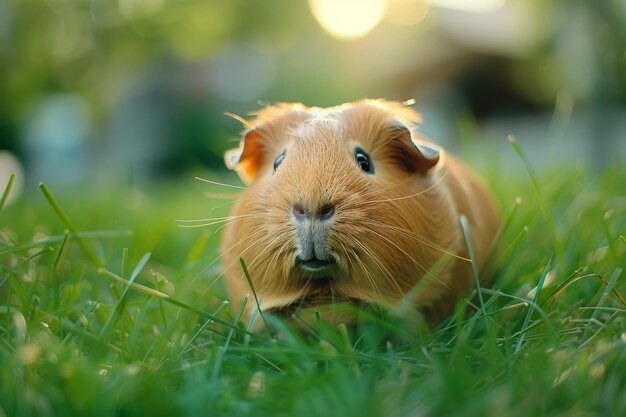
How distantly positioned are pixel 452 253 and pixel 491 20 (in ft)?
45.0

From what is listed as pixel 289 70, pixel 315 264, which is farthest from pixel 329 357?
pixel 289 70

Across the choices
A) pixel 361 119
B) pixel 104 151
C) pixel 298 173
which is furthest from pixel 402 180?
pixel 104 151

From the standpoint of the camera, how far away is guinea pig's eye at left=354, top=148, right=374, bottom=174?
2.05m

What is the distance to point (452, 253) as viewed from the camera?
212 centimetres

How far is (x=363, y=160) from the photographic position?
2.06 m

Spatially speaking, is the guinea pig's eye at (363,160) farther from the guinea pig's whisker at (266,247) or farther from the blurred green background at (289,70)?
the blurred green background at (289,70)

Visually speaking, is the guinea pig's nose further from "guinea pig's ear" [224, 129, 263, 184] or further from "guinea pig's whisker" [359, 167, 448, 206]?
"guinea pig's ear" [224, 129, 263, 184]

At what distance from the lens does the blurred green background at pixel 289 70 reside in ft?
24.1

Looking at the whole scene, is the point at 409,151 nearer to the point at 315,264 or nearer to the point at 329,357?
the point at 315,264

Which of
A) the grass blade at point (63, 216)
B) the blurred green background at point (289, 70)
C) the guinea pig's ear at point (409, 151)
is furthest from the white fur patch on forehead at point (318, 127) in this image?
the blurred green background at point (289, 70)

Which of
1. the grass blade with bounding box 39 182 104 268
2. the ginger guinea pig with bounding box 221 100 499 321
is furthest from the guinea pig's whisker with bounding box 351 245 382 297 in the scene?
the grass blade with bounding box 39 182 104 268

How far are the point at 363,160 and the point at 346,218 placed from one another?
0.30 m

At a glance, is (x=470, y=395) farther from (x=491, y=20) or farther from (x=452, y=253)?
(x=491, y=20)

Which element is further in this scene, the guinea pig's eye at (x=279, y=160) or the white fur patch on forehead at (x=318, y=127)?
the guinea pig's eye at (x=279, y=160)
